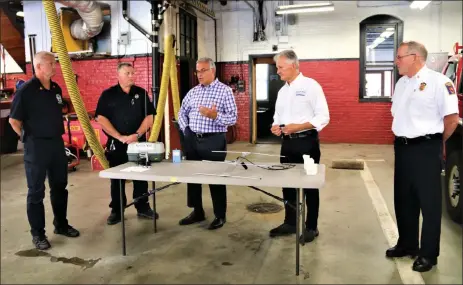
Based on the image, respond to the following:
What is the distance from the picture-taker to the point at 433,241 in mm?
2898

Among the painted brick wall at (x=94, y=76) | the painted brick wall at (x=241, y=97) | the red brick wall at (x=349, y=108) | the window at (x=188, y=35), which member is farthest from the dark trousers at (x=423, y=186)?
the painted brick wall at (x=241, y=97)

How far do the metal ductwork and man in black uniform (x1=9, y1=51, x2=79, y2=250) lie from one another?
384cm

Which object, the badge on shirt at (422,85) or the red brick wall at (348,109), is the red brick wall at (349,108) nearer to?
the red brick wall at (348,109)

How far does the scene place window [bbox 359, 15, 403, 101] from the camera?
9938 millimetres

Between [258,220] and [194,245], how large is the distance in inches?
37.4

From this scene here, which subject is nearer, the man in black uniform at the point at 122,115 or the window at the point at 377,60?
the man in black uniform at the point at 122,115

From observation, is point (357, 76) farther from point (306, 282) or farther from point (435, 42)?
point (306, 282)

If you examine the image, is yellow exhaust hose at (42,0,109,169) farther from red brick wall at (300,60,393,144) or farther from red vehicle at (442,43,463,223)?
red brick wall at (300,60,393,144)

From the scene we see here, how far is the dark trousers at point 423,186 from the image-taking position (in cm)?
284

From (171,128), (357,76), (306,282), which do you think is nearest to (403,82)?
(306,282)

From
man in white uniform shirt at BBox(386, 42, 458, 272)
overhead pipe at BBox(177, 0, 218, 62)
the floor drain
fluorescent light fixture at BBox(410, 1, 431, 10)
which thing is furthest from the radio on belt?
fluorescent light fixture at BBox(410, 1, 431, 10)

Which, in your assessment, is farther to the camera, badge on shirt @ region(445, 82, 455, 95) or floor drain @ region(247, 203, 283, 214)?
floor drain @ region(247, 203, 283, 214)

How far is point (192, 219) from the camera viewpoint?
4.14 meters

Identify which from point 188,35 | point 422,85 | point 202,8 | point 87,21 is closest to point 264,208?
point 422,85
